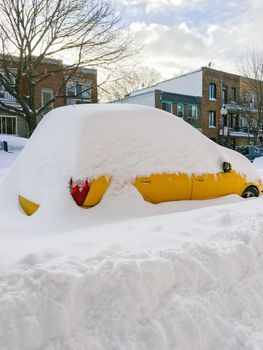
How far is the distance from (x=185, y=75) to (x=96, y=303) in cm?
3646

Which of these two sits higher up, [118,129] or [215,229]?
[118,129]

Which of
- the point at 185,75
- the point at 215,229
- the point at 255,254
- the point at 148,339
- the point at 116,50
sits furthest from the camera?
the point at 185,75

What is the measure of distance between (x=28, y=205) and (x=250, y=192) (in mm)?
3372

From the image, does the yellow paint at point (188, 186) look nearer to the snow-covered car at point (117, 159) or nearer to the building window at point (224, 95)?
the snow-covered car at point (117, 159)

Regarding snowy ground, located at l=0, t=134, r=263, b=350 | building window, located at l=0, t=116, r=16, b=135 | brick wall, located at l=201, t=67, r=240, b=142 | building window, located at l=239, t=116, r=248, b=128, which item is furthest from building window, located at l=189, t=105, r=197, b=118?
snowy ground, located at l=0, t=134, r=263, b=350

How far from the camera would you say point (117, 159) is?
3926mm

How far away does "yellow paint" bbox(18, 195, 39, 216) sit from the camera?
153 inches

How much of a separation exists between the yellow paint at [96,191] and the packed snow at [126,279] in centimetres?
8

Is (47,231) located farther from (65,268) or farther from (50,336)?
(50,336)

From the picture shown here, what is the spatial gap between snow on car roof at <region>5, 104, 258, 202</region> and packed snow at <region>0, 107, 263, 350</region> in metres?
0.16

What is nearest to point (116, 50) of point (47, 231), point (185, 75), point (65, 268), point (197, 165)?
point (197, 165)

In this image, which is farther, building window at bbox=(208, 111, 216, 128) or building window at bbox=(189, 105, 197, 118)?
building window at bbox=(208, 111, 216, 128)

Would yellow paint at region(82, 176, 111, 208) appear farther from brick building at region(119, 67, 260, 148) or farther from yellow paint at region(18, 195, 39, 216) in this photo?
brick building at region(119, 67, 260, 148)

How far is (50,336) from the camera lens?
6.05 ft
